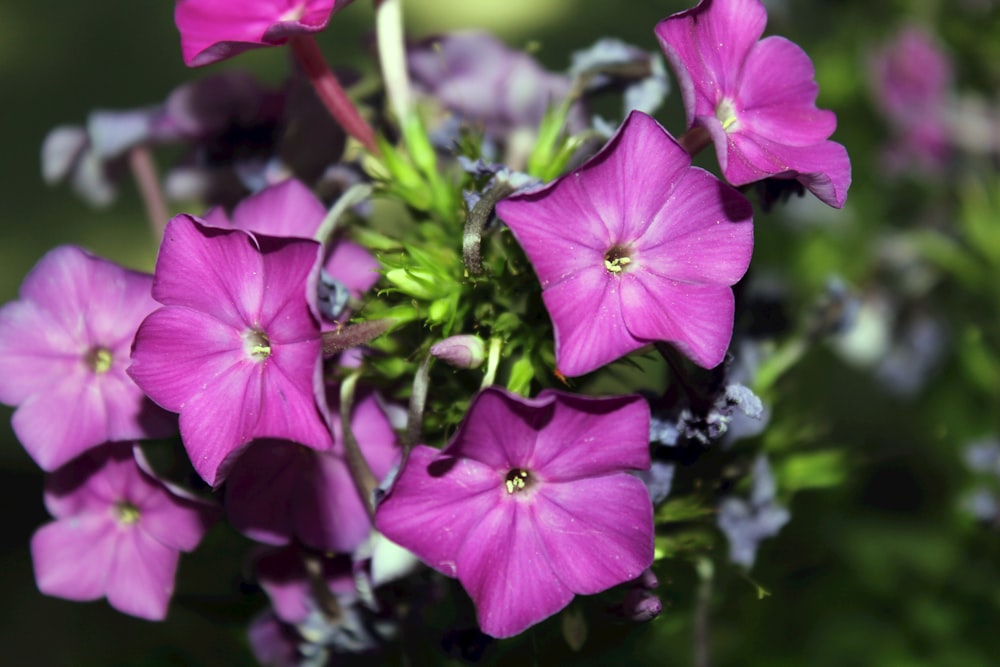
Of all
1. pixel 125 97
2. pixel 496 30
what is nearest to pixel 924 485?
pixel 496 30

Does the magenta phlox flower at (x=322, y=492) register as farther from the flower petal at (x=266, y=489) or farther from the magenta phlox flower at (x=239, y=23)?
the magenta phlox flower at (x=239, y=23)

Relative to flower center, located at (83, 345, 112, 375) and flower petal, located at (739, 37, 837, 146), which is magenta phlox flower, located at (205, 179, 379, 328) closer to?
flower center, located at (83, 345, 112, 375)

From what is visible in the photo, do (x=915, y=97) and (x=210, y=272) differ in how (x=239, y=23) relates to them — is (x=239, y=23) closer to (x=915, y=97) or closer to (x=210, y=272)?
(x=210, y=272)

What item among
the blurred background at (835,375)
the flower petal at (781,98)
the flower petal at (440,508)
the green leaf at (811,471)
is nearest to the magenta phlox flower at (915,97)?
the blurred background at (835,375)

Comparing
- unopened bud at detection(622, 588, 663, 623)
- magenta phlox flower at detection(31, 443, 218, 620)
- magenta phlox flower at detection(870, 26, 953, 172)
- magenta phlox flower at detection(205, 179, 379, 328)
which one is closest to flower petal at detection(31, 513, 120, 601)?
magenta phlox flower at detection(31, 443, 218, 620)

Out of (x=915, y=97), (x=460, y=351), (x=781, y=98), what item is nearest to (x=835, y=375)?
(x=915, y=97)

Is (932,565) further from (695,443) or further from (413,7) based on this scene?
(413,7)
